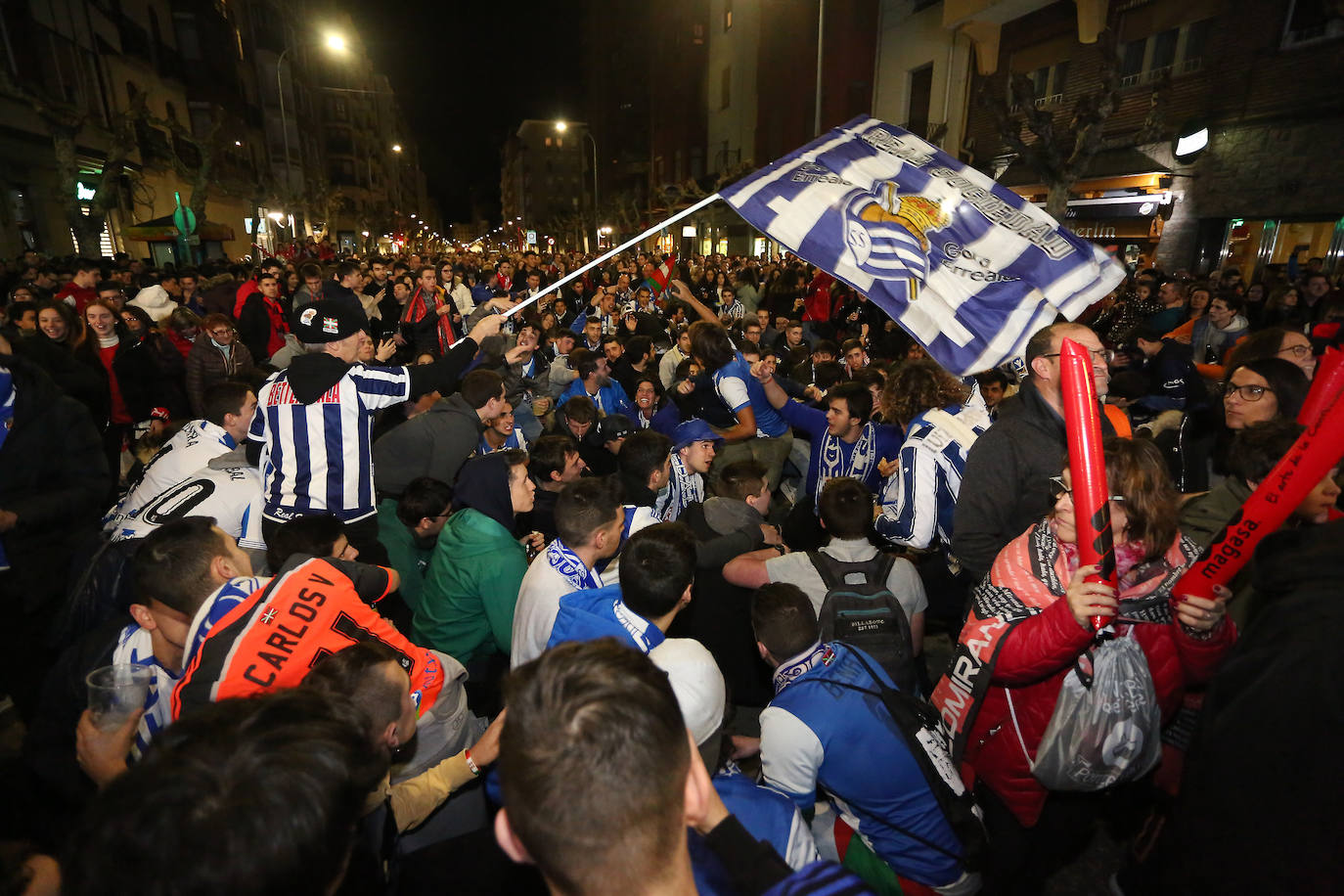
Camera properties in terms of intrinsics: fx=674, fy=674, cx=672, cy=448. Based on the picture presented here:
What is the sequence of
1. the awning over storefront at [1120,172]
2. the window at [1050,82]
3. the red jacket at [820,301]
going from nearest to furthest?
the red jacket at [820,301], the awning over storefront at [1120,172], the window at [1050,82]

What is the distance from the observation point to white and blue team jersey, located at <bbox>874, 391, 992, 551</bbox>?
155 inches

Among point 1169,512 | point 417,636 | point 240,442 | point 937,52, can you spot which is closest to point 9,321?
point 240,442

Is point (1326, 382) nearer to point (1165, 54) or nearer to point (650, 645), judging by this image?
point (650, 645)

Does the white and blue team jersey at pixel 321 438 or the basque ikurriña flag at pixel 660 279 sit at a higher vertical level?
the basque ikurriña flag at pixel 660 279

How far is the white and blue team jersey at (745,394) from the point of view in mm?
6070

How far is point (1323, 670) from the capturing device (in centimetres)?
141

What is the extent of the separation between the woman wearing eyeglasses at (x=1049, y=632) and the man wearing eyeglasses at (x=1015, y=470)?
0.68 metres

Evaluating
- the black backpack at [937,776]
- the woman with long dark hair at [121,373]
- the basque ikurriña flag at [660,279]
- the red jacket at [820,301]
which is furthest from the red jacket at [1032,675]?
the basque ikurriña flag at [660,279]

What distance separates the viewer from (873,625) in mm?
2982

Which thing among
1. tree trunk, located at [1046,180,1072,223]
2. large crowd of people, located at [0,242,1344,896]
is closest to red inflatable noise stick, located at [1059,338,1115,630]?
large crowd of people, located at [0,242,1344,896]

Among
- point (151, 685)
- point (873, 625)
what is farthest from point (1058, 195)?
point (151, 685)

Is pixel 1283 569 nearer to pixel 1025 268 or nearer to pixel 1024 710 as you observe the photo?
pixel 1024 710

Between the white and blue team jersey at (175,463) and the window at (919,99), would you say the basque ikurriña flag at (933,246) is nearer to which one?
the white and blue team jersey at (175,463)

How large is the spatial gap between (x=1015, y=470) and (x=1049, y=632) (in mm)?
1267
